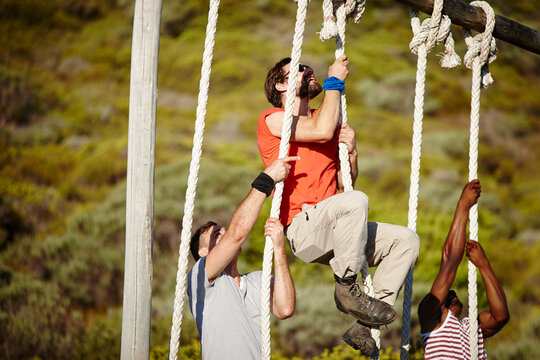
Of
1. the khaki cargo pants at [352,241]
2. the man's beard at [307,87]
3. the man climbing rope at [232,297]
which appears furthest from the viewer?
the man's beard at [307,87]

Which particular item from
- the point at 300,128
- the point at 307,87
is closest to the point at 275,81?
the point at 307,87

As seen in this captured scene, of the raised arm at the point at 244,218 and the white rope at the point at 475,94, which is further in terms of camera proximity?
the white rope at the point at 475,94

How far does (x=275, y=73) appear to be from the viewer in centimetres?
285

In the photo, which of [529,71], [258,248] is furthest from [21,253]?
[529,71]

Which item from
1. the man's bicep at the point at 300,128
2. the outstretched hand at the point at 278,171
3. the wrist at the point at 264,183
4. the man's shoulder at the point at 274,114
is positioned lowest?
the wrist at the point at 264,183

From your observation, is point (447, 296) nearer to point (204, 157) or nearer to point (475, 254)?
point (475, 254)

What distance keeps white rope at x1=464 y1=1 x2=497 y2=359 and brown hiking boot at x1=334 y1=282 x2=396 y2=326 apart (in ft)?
2.33

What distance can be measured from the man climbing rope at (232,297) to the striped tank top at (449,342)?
0.92 metres

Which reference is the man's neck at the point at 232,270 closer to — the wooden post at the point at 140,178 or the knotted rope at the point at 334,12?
the wooden post at the point at 140,178

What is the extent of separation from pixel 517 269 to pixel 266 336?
8775mm

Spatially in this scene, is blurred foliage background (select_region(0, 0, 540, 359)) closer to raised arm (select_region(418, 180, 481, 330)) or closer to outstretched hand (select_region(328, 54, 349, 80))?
raised arm (select_region(418, 180, 481, 330))

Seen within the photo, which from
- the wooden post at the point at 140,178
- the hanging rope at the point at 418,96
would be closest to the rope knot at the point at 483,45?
the hanging rope at the point at 418,96

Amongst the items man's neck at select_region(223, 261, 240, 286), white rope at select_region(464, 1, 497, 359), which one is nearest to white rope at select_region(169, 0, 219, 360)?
man's neck at select_region(223, 261, 240, 286)

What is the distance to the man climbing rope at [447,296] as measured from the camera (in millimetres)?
2906
